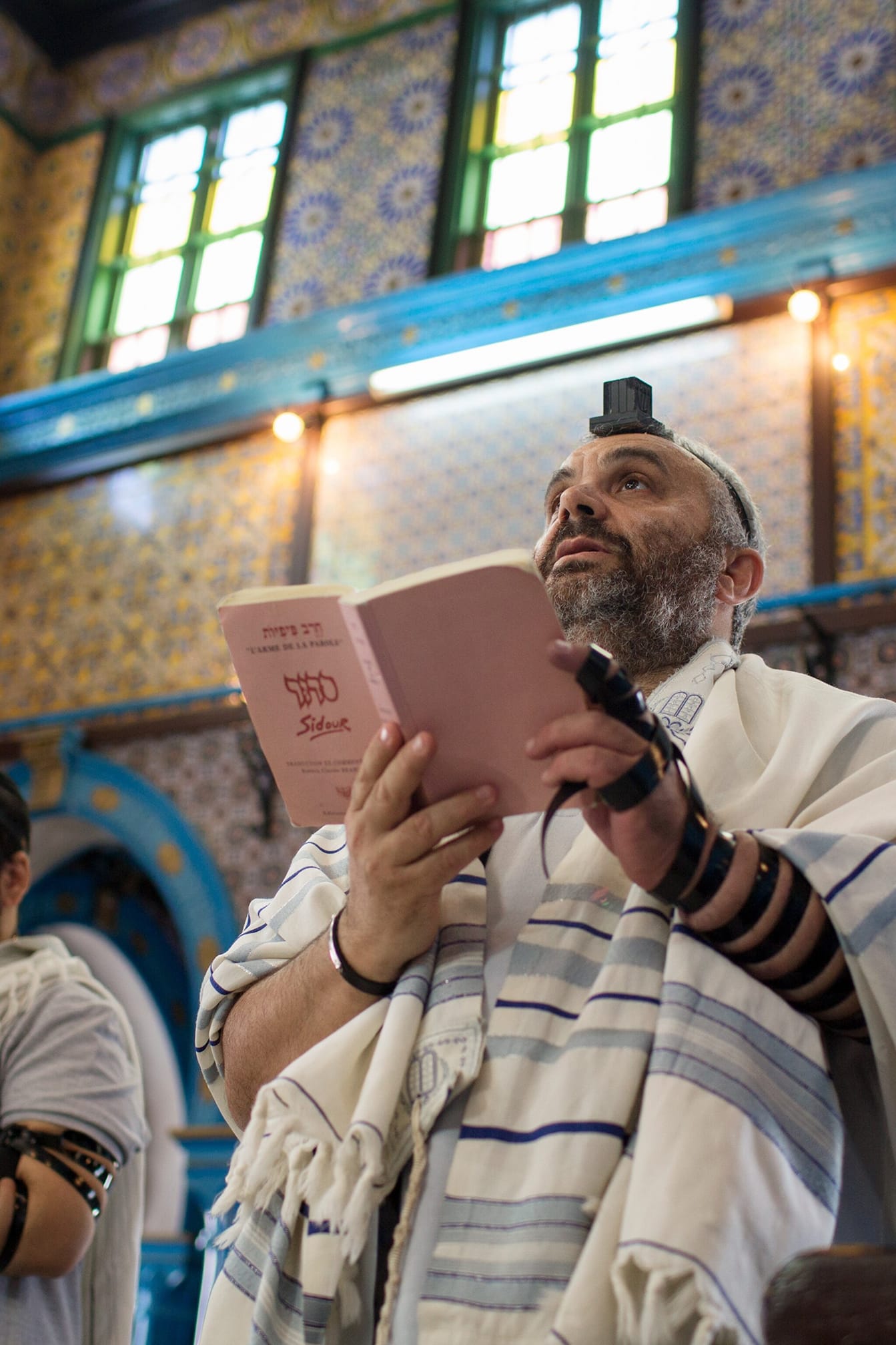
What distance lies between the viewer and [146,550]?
6801mm

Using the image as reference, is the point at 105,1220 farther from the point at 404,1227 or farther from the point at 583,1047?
the point at 583,1047

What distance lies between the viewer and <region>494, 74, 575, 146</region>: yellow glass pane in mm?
6871

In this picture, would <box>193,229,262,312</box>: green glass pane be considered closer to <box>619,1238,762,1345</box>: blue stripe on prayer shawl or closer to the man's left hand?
the man's left hand

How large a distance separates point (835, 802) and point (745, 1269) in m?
0.57

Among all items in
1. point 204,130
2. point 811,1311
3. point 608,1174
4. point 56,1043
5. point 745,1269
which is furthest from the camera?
point 204,130

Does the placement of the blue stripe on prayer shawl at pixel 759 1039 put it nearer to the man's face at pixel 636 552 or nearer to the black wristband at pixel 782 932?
the black wristband at pixel 782 932

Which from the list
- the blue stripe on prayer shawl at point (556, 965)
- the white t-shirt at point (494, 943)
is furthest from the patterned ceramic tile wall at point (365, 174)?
the blue stripe on prayer shawl at point (556, 965)

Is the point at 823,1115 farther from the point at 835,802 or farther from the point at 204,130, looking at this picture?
the point at 204,130

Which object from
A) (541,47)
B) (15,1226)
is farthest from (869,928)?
(541,47)

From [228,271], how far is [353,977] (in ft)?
21.3

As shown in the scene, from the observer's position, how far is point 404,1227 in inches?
54.2

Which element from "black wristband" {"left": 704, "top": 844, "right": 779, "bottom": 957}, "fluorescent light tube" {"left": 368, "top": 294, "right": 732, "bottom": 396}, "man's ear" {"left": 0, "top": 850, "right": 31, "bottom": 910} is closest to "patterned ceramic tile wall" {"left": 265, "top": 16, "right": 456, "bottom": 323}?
"fluorescent light tube" {"left": 368, "top": 294, "right": 732, "bottom": 396}

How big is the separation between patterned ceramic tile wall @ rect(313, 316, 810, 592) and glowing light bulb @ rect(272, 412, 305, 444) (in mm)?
131

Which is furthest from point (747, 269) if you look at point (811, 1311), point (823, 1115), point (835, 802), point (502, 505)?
point (811, 1311)
